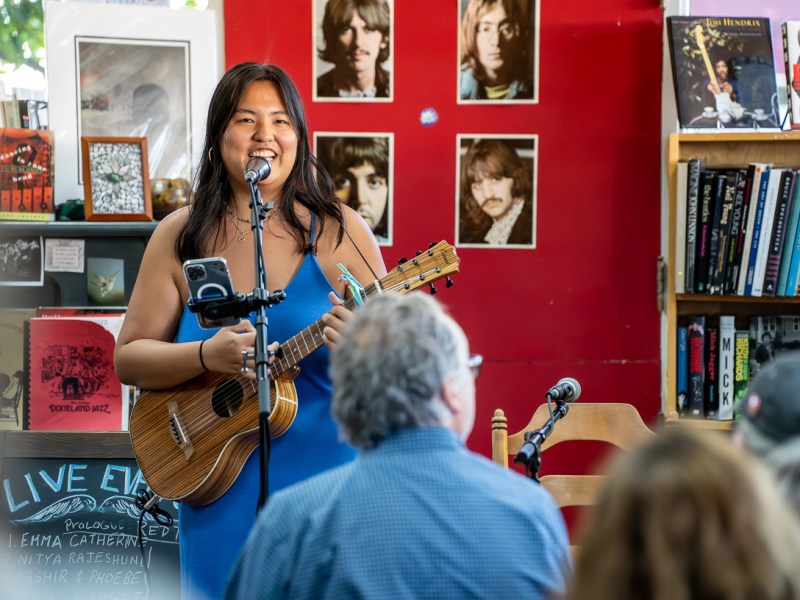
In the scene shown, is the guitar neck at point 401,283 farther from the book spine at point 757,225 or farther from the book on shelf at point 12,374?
the book on shelf at point 12,374

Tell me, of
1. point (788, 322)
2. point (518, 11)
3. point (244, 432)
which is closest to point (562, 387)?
point (244, 432)

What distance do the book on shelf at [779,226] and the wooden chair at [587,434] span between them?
2.35ft

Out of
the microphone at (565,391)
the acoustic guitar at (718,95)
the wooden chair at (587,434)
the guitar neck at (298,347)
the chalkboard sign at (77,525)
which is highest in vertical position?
the acoustic guitar at (718,95)

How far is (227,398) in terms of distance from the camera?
2.24m

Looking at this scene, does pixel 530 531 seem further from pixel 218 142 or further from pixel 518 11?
pixel 518 11

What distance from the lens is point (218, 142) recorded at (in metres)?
2.30

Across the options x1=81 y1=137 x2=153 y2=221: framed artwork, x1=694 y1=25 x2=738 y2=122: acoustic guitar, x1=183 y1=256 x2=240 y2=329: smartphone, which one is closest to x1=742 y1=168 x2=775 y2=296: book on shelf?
x1=694 y1=25 x2=738 y2=122: acoustic guitar

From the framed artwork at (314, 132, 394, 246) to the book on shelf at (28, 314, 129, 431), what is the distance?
846 millimetres

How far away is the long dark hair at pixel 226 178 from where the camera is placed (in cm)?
225

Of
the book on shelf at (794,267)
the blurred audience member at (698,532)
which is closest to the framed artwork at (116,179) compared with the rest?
the book on shelf at (794,267)

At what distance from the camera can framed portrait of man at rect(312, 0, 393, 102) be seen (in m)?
3.29

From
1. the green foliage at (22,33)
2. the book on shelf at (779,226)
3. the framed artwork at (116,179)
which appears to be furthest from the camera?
the green foliage at (22,33)

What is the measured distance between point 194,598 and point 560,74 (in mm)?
2022

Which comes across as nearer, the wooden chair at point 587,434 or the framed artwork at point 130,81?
the wooden chair at point 587,434
